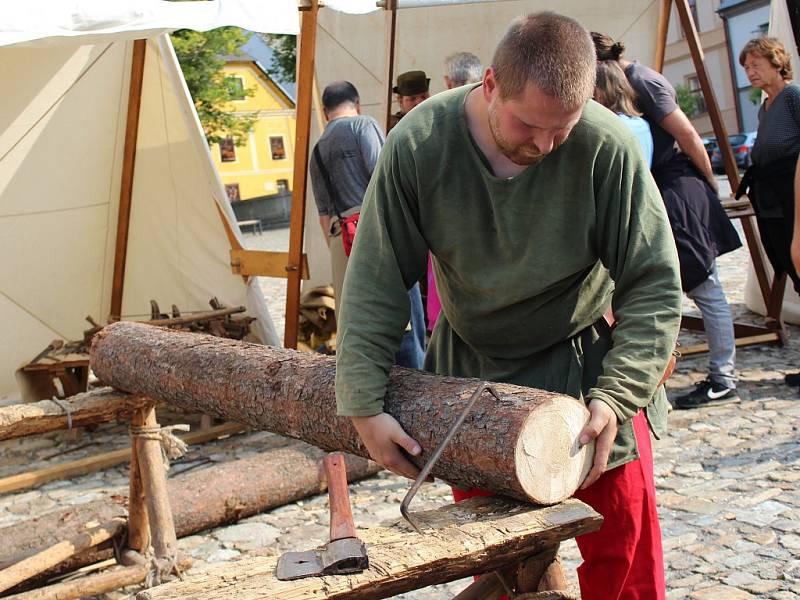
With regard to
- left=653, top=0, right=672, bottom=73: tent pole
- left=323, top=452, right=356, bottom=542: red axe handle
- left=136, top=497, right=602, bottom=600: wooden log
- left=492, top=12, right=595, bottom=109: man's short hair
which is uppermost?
left=653, top=0, right=672, bottom=73: tent pole

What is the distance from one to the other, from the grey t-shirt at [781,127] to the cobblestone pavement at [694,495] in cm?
127

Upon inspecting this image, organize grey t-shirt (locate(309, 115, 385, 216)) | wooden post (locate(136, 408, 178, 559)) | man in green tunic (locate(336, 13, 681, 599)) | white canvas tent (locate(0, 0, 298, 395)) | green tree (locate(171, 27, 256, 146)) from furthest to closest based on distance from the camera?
1. green tree (locate(171, 27, 256, 146))
2. white canvas tent (locate(0, 0, 298, 395))
3. grey t-shirt (locate(309, 115, 385, 216))
4. wooden post (locate(136, 408, 178, 559))
5. man in green tunic (locate(336, 13, 681, 599))

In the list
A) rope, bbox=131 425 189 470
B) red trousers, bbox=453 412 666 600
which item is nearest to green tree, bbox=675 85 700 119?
rope, bbox=131 425 189 470

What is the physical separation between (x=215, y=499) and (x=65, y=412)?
83 cm

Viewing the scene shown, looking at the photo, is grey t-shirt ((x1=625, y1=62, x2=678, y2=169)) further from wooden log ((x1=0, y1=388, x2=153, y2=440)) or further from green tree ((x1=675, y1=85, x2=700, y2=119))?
green tree ((x1=675, y1=85, x2=700, y2=119))

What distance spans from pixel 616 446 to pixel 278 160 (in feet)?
139

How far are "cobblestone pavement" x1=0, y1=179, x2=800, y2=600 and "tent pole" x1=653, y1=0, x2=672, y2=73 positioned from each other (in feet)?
6.82

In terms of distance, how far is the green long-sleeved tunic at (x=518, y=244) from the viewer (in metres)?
2.00

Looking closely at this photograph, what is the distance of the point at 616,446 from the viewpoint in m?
2.09

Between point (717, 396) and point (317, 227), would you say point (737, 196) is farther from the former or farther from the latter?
point (317, 227)

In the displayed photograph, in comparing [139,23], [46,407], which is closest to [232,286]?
[139,23]

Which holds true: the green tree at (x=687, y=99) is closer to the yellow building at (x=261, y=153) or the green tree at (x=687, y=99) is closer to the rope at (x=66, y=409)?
the yellow building at (x=261, y=153)

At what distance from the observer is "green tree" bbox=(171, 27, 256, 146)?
25.7 meters

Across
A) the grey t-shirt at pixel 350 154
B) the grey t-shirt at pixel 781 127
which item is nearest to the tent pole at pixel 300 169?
the grey t-shirt at pixel 350 154
